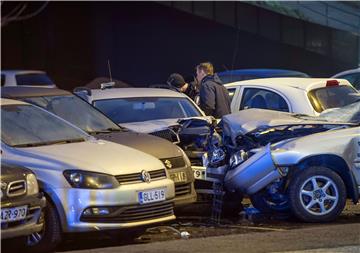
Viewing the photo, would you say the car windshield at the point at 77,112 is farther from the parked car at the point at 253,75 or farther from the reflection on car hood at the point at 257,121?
the parked car at the point at 253,75

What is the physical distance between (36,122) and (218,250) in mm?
2669

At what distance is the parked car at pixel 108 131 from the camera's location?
28.4 feet

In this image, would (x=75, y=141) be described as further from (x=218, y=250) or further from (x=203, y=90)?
(x=203, y=90)

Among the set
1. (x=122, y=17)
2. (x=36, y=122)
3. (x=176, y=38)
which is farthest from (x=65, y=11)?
(x=36, y=122)

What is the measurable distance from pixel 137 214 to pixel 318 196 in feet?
6.74

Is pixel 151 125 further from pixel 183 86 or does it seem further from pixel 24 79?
pixel 24 79

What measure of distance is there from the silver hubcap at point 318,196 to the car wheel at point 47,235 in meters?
2.63

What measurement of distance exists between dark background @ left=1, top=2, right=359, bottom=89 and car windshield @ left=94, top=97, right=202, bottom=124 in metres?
11.8

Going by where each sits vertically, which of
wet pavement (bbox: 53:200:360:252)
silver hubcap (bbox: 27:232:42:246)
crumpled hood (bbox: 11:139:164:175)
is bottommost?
wet pavement (bbox: 53:200:360:252)

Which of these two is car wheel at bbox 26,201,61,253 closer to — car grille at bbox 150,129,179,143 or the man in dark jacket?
car grille at bbox 150,129,179,143

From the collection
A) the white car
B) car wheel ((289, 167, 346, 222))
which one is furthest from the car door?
car wheel ((289, 167, 346, 222))

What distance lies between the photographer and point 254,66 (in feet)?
83.8

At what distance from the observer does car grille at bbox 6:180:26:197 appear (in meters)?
6.90

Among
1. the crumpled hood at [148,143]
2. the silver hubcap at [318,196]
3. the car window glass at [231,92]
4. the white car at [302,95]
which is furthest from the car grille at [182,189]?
the car window glass at [231,92]
